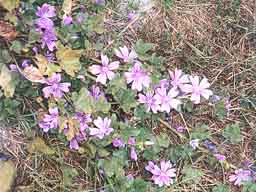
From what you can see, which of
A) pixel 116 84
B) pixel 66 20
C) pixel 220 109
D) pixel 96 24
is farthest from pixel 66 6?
pixel 220 109

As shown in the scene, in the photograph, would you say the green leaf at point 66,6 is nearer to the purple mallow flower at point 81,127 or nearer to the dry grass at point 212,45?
the dry grass at point 212,45

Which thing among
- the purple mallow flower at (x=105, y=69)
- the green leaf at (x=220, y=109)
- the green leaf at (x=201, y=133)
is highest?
the purple mallow flower at (x=105, y=69)

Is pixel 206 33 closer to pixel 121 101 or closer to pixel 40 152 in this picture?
pixel 121 101

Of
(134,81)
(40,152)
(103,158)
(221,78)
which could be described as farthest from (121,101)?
(221,78)

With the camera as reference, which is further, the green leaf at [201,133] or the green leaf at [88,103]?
the green leaf at [201,133]

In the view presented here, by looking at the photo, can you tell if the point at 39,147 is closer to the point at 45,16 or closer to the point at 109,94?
the point at 109,94

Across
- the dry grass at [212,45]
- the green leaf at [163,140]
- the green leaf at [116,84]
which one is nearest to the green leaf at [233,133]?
the dry grass at [212,45]

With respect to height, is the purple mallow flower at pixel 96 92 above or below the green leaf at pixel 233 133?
above
